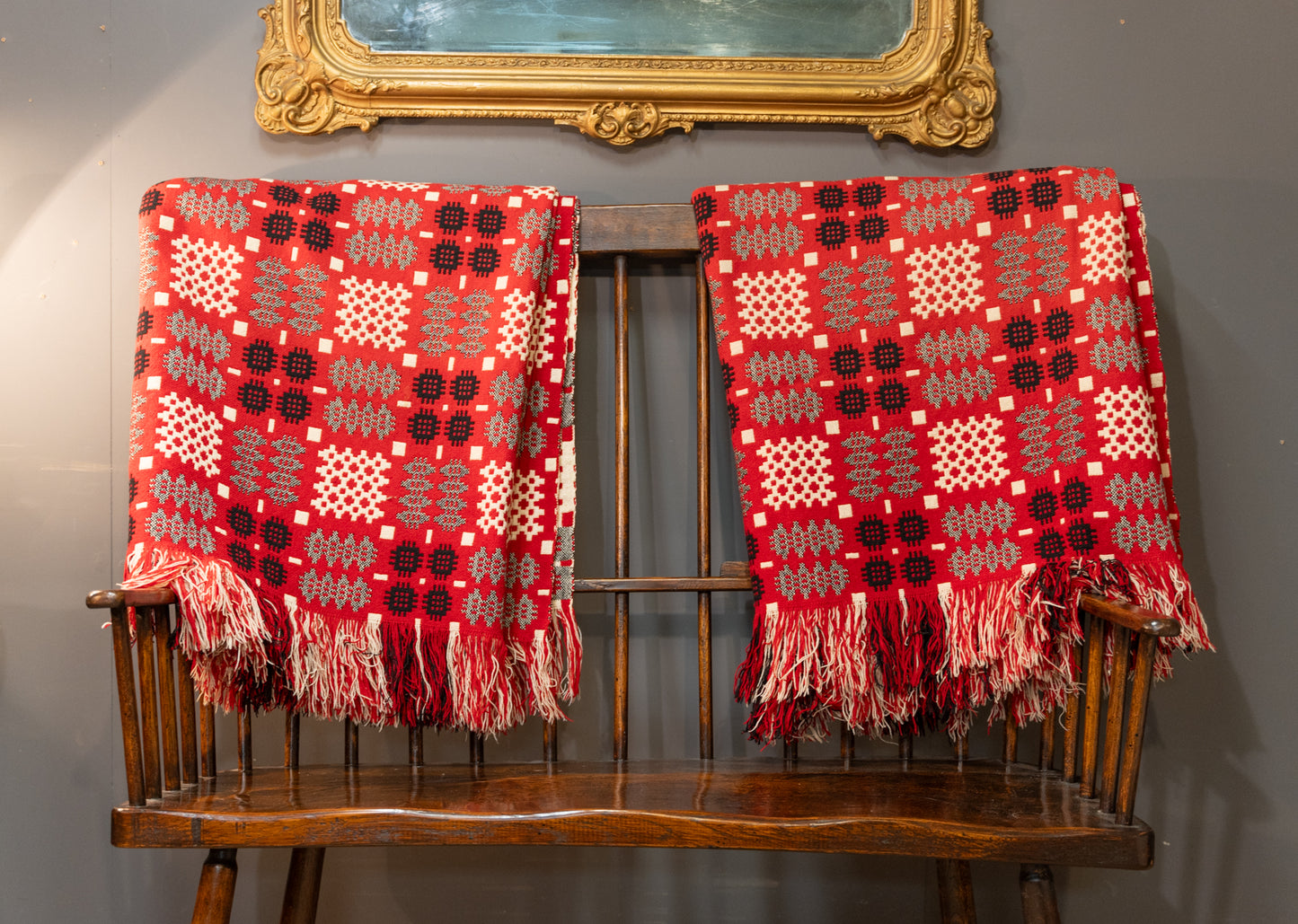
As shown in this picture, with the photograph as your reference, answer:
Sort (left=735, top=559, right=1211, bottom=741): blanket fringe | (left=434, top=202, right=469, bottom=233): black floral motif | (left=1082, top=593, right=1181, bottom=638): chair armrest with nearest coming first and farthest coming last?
1. (left=1082, top=593, right=1181, bottom=638): chair armrest
2. (left=735, top=559, right=1211, bottom=741): blanket fringe
3. (left=434, top=202, right=469, bottom=233): black floral motif

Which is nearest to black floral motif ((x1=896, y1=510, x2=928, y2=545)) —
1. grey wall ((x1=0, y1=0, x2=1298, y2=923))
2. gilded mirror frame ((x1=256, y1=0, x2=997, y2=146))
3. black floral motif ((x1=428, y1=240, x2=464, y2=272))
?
grey wall ((x1=0, y1=0, x2=1298, y2=923))

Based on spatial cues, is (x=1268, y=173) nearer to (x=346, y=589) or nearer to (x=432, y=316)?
(x=432, y=316)

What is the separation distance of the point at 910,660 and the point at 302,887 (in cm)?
69

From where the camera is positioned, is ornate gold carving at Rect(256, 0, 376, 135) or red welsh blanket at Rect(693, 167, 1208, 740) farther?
ornate gold carving at Rect(256, 0, 376, 135)

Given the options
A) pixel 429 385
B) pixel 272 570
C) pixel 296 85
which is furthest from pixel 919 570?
pixel 296 85

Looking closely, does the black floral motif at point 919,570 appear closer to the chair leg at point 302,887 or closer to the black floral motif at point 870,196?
the black floral motif at point 870,196

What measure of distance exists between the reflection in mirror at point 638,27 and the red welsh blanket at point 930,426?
0.21 m

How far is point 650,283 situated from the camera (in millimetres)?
1125

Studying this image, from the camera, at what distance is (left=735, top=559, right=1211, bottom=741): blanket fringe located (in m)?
0.93

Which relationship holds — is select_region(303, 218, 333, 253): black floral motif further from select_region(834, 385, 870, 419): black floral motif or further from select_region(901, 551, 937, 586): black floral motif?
select_region(901, 551, 937, 586): black floral motif

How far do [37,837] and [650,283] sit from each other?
0.99 metres

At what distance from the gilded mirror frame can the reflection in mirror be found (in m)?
0.02

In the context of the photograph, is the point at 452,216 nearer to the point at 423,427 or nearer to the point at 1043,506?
the point at 423,427

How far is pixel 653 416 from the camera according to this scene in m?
1.12
